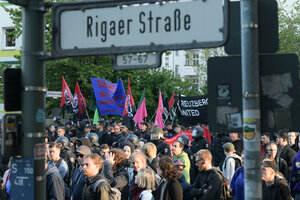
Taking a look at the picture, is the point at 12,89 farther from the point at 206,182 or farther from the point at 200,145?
the point at 200,145

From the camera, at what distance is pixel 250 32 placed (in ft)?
12.0

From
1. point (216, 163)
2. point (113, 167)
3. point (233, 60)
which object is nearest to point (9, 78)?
point (233, 60)

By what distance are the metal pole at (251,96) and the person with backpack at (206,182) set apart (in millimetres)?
3430

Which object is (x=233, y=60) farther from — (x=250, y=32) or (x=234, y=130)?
(x=234, y=130)

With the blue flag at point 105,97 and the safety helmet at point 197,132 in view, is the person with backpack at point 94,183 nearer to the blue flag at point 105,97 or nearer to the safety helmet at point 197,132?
the safety helmet at point 197,132

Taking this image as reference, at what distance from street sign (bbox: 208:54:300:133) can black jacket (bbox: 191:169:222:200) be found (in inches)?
127

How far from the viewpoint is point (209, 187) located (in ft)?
22.8

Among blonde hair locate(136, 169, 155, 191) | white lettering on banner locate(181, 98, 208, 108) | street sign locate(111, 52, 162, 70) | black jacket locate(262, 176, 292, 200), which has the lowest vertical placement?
black jacket locate(262, 176, 292, 200)

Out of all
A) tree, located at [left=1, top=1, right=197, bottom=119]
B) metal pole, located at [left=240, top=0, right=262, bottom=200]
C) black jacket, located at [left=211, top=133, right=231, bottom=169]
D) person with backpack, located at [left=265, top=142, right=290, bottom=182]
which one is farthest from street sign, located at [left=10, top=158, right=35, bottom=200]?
tree, located at [left=1, top=1, right=197, bottom=119]

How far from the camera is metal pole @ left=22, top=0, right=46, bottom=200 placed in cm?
422

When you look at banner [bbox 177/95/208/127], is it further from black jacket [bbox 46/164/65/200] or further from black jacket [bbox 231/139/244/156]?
black jacket [bbox 46/164/65/200]

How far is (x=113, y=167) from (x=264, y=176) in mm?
2471

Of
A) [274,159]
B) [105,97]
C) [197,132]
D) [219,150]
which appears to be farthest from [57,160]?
[105,97]

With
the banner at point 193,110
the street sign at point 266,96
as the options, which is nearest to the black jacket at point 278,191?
the street sign at point 266,96
